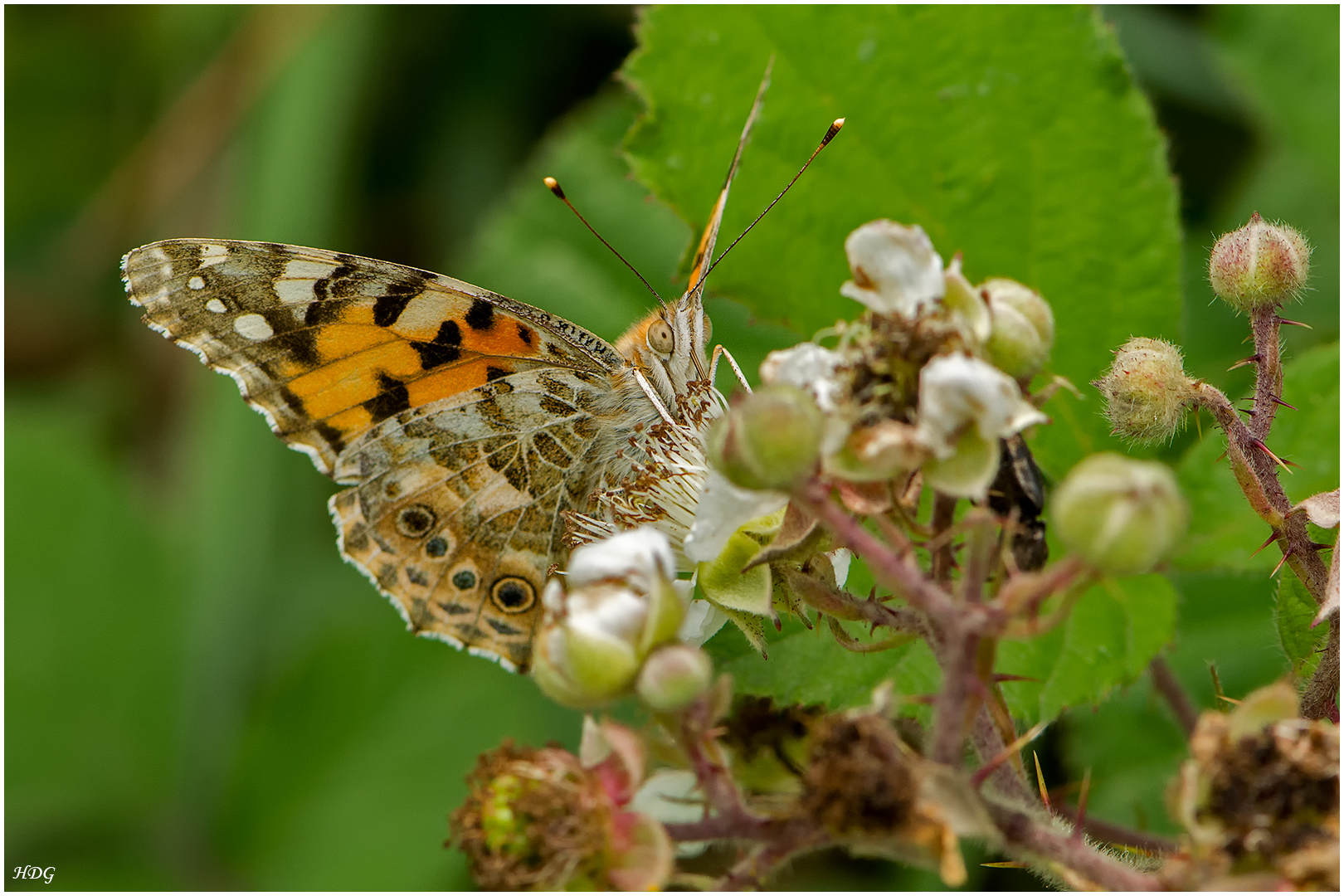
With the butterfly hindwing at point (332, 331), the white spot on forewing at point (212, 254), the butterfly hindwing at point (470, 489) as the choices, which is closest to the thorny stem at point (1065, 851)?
the butterfly hindwing at point (470, 489)

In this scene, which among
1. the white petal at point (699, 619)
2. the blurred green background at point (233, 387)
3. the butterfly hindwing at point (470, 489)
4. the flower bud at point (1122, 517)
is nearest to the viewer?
the flower bud at point (1122, 517)

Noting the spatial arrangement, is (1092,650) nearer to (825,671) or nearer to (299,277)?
(825,671)

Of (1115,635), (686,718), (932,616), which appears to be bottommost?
(686,718)

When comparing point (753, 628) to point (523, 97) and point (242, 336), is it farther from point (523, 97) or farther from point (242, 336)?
point (523, 97)

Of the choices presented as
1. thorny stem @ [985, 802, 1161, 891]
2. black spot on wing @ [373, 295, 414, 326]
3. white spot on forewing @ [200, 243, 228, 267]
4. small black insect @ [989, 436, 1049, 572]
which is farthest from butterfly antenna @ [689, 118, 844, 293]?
thorny stem @ [985, 802, 1161, 891]

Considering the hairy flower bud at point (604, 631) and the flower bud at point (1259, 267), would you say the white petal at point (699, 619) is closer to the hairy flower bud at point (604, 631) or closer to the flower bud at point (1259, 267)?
the hairy flower bud at point (604, 631)

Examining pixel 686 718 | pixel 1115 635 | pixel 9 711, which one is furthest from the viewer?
pixel 9 711

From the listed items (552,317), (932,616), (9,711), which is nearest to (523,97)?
(552,317)
